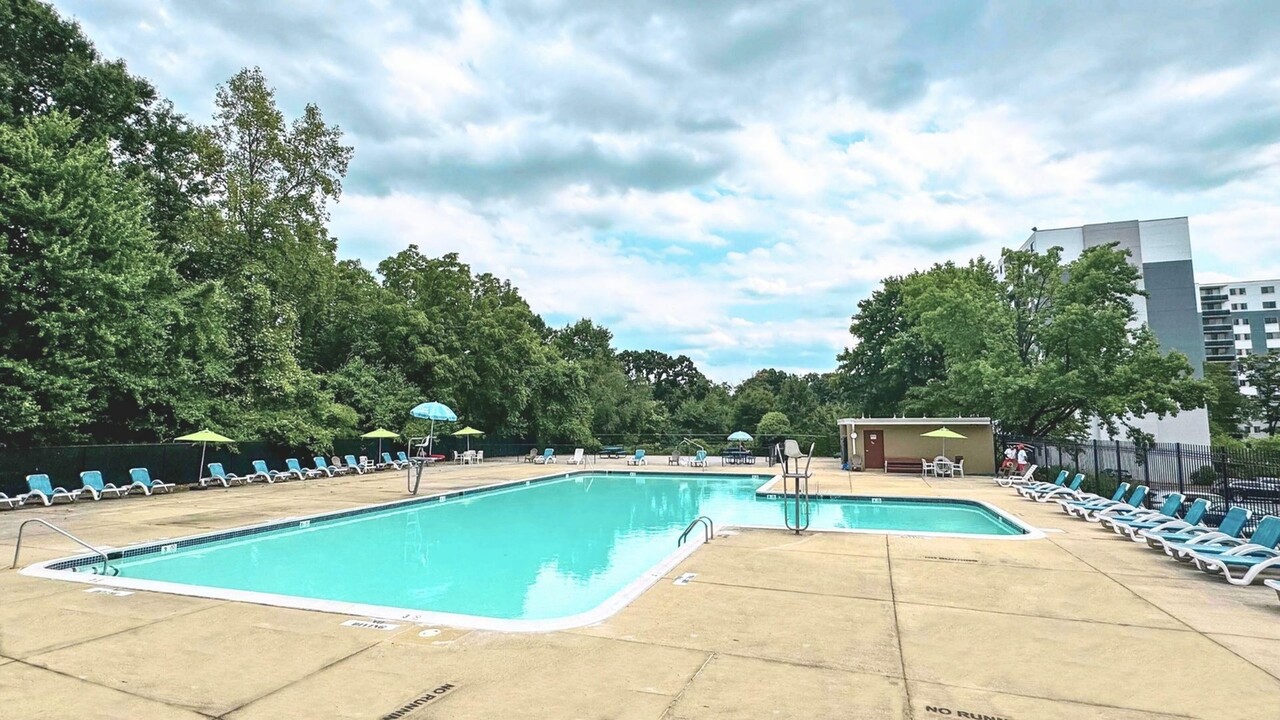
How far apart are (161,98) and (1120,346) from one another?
105 feet

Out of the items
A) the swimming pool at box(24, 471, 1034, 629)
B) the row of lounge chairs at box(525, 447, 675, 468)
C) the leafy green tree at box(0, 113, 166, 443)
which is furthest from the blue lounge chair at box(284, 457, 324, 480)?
the row of lounge chairs at box(525, 447, 675, 468)

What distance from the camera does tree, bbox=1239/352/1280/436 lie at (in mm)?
54925

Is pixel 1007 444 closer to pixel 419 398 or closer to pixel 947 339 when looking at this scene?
pixel 947 339

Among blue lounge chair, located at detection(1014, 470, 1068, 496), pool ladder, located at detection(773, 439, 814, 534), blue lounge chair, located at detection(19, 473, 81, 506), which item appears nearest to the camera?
pool ladder, located at detection(773, 439, 814, 534)

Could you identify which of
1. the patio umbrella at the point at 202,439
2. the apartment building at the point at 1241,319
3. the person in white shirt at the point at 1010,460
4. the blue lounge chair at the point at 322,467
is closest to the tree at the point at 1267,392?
the apartment building at the point at 1241,319

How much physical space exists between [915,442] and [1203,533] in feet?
46.2

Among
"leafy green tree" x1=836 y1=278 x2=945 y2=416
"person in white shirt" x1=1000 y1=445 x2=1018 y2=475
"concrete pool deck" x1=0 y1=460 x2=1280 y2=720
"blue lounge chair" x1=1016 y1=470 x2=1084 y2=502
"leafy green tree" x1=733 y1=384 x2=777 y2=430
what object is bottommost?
"concrete pool deck" x1=0 y1=460 x2=1280 y2=720

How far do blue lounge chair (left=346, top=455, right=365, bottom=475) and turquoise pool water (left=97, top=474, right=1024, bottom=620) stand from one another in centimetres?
778

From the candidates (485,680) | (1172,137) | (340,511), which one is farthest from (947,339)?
(485,680)

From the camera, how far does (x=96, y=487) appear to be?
571 inches

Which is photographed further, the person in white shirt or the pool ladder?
the person in white shirt

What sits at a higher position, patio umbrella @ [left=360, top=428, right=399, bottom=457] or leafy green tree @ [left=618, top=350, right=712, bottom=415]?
leafy green tree @ [left=618, top=350, right=712, bottom=415]

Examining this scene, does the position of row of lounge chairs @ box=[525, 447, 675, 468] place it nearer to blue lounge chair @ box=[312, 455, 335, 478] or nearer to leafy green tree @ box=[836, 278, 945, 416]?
blue lounge chair @ box=[312, 455, 335, 478]

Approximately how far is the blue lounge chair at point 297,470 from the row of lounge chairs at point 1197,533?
2070cm
